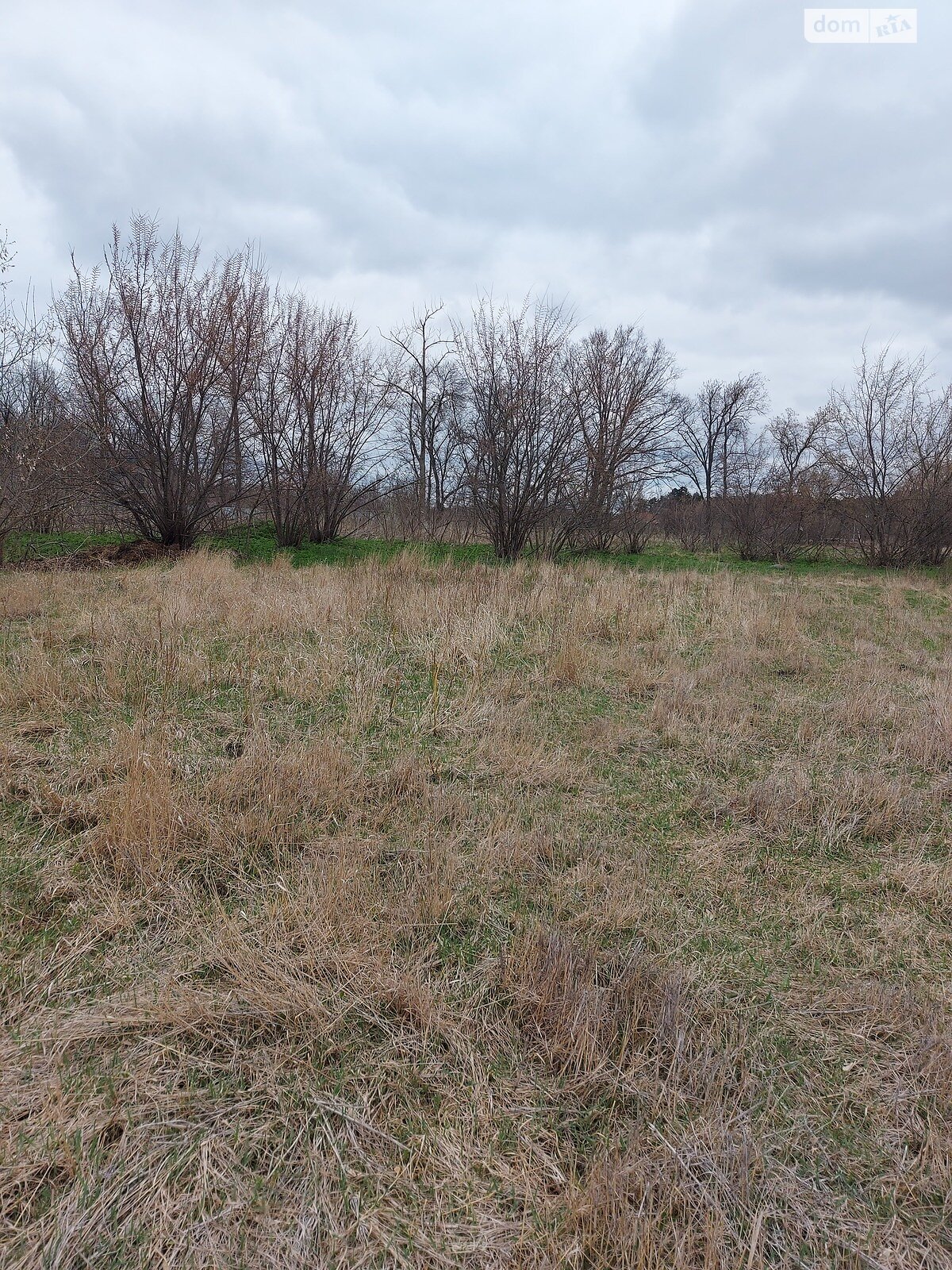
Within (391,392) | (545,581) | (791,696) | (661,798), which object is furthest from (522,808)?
(391,392)

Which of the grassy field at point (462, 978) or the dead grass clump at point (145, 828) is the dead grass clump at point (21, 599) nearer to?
the grassy field at point (462, 978)

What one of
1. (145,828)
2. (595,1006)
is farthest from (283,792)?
(595,1006)

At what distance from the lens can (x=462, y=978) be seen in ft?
5.99

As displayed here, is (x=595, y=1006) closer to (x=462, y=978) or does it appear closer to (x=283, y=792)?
(x=462, y=978)

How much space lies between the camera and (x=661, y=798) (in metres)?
3.03

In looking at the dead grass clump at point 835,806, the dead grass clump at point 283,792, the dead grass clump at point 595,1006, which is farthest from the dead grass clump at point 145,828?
the dead grass clump at point 835,806

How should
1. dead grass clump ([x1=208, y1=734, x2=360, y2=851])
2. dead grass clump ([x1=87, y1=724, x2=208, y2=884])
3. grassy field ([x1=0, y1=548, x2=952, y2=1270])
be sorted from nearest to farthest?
grassy field ([x1=0, y1=548, x2=952, y2=1270]), dead grass clump ([x1=87, y1=724, x2=208, y2=884]), dead grass clump ([x1=208, y1=734, x2=360, y2=851])

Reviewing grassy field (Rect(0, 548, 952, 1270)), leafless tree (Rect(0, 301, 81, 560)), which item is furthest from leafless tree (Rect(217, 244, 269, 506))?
grassy field (Rect(0, 548, 952, 1270))

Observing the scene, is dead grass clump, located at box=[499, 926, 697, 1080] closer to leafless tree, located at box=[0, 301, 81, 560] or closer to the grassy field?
the grassy field

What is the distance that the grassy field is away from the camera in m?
1.24

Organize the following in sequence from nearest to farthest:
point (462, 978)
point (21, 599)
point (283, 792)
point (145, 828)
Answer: point (462, 978)
point (145, 828)
point (283, 792)
point (21, 599)

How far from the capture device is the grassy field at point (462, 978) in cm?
124

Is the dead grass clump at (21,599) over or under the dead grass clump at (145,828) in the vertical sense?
over

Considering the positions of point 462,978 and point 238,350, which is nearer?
point 462,978
